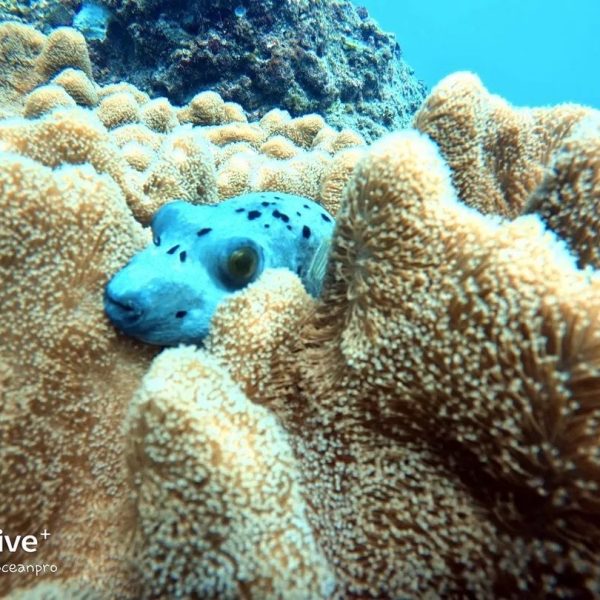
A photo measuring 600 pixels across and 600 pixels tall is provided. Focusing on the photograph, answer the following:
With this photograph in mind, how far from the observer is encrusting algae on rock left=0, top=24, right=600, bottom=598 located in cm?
106

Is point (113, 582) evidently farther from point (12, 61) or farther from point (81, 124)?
point (12, 61)

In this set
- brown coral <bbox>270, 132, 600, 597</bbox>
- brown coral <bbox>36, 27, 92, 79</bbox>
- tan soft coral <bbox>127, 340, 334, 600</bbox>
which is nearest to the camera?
brown coral <bbox>270, 132, 600, 597</bbox>

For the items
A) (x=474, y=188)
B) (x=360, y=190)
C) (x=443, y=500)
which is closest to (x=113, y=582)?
(x=443, y=500)

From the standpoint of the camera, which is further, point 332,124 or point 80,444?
point 332,124

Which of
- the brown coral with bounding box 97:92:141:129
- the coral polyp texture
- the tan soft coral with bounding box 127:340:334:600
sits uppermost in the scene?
the brown coral with bounding box 97:92:141:129

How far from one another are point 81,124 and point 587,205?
2281 mm

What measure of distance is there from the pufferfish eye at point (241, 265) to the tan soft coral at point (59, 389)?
1.69 feet

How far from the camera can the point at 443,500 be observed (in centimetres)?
127

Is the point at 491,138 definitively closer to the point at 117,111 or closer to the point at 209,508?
the point at 209,508

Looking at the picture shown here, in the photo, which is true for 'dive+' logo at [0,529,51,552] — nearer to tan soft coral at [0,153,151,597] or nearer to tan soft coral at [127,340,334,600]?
tan soft coral at [0,153,151,597]

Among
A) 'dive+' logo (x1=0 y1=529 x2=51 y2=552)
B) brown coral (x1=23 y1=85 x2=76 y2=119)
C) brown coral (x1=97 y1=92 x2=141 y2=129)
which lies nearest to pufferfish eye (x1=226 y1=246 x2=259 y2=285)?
'dive+' logo (x1=0 y1=529 x2=51 y2=552)

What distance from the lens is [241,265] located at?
197cm

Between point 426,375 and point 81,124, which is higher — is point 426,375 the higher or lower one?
the lower one

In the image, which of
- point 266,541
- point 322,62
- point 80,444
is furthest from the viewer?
point 322,62
